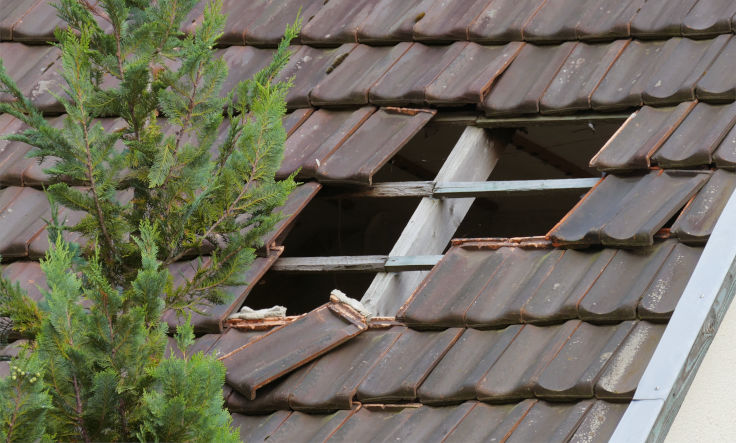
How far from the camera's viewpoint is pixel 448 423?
4414 mm

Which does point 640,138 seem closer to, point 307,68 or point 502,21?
point 502,21

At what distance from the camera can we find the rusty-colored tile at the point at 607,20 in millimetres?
5598

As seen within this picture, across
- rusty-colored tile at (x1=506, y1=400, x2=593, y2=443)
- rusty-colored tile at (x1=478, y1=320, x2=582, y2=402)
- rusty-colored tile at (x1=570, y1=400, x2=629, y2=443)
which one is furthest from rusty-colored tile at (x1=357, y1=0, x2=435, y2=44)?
rusty-colored tile at (x1=570, y1=400, x2=629, y2=443)

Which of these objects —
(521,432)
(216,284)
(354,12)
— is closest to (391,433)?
(521,432)

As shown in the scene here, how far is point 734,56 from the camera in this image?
17.0 feet

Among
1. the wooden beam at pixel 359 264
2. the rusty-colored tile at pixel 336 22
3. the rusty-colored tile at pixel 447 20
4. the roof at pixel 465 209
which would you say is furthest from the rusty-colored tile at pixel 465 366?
the rusty-colored tile at pixel 336 22

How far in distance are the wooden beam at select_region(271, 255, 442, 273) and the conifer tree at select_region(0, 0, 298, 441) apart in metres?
0.85

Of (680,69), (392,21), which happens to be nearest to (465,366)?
(680,69)

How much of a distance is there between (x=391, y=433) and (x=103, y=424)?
1070mm

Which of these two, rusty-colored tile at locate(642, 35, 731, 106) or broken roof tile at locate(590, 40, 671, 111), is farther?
broken roof tile at locate(590, 40, 671, 111)

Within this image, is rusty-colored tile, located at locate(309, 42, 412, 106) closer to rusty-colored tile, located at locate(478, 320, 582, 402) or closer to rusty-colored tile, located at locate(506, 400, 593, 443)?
rusty-colored tile, located at locate(478, 320, 582, 402)

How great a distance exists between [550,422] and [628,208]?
1.02 metres

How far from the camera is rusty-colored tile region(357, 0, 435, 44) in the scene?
6062mm

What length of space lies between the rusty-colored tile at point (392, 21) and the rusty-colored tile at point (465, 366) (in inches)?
74.5
